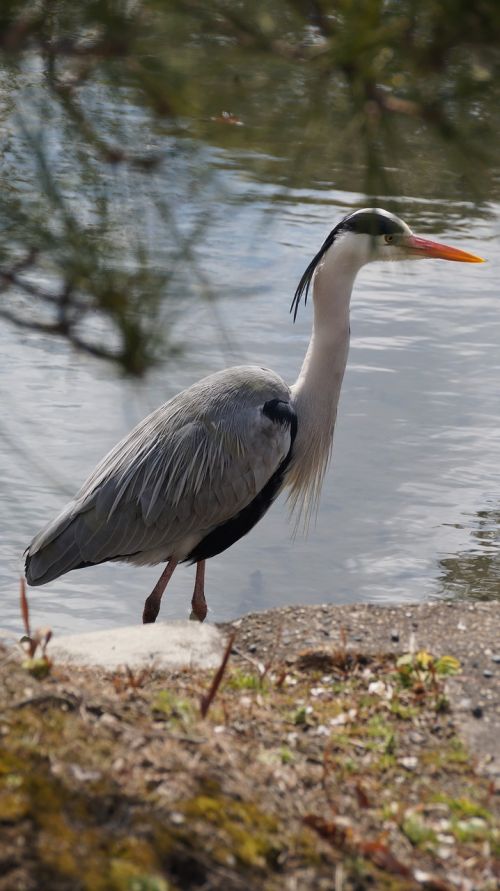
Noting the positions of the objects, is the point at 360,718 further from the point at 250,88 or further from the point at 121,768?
the point at 250,88

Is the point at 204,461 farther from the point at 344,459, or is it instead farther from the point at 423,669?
the point at 423,669

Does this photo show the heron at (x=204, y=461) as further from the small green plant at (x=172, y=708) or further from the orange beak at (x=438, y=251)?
the small green plant at (x=172, y=708)

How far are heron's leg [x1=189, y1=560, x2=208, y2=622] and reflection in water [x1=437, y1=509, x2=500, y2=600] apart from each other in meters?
1.13

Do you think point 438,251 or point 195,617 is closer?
point 438,251

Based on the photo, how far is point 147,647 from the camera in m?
4.01

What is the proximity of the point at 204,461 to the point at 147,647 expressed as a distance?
1482 mm

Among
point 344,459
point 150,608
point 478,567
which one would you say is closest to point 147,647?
point 150,608

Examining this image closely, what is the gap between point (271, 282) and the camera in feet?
29.3

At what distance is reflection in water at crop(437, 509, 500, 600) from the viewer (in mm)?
5707

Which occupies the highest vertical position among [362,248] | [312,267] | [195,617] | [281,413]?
[362,248]

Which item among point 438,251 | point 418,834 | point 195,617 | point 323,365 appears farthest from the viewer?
point 323,365

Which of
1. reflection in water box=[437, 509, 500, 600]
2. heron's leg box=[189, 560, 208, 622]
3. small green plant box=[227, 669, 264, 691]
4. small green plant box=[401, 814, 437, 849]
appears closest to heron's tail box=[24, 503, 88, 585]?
heron's leg box=[189, 560, 208, 622]

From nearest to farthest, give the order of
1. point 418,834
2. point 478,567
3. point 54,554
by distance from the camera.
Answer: point 418,834 → point 54,554 → point 478,567

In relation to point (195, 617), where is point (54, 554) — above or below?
above
